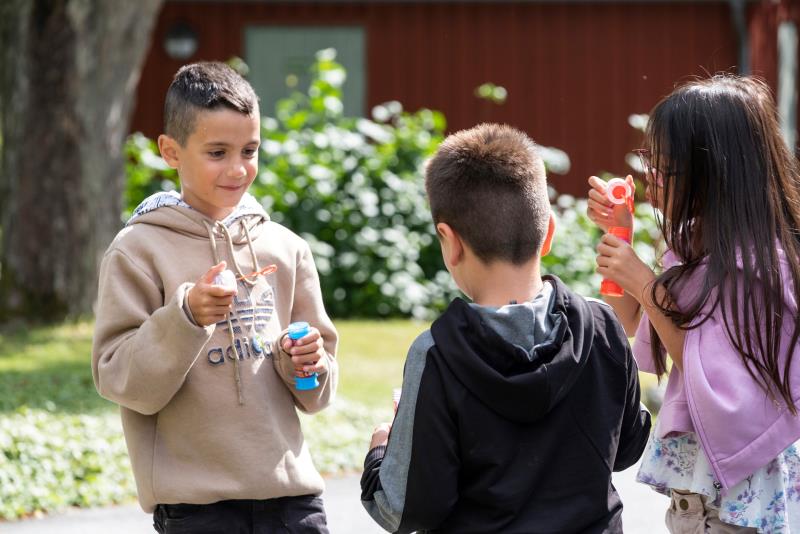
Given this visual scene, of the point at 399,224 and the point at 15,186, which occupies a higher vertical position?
the point at 15,186

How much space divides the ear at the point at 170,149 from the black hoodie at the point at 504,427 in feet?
3.09

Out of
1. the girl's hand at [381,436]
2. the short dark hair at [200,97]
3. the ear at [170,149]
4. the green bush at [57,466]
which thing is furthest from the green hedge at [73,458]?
the girl's hand at [381,436]

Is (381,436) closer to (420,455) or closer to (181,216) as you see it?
(420,455)

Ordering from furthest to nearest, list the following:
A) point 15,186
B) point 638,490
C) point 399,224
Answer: point 399,224 < point 15,186 < point 638,490

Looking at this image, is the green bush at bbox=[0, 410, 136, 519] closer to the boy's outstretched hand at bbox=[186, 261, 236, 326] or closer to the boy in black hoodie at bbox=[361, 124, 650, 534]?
the boy's outstretched hand at bbox=[186, 261, 236, 326]

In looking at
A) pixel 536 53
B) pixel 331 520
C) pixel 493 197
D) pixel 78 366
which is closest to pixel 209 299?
pixel 493 197

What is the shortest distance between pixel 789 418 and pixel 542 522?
2.27ft

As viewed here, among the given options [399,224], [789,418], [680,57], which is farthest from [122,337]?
[680,57]

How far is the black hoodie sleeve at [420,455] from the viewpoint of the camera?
94.7 inches

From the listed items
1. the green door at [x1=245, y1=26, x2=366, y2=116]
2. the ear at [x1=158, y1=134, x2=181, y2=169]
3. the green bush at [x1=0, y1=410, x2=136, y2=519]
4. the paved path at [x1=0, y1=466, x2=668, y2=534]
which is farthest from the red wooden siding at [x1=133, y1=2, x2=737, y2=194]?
the ear at [x1=158, y1=134, x2=181, y2=169]

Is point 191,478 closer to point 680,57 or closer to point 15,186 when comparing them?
point 15,186

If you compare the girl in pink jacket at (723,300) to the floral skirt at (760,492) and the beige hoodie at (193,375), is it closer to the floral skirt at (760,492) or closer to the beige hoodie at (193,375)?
the floral skirt at (760,492)

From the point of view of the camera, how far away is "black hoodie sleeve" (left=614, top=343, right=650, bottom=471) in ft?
8.47

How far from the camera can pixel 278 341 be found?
2.92 meters
